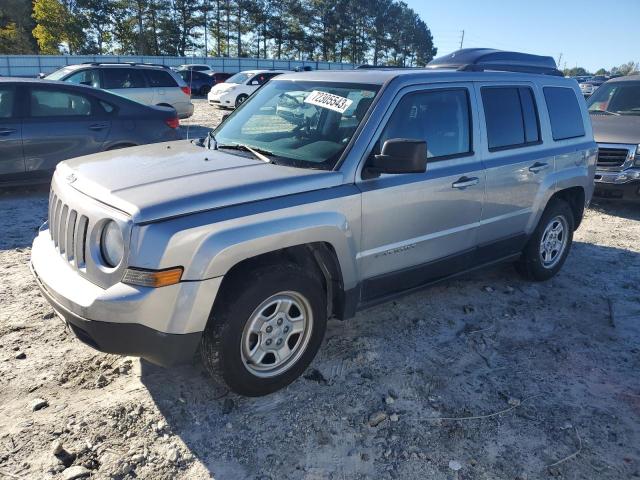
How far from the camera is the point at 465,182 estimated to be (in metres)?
3.98

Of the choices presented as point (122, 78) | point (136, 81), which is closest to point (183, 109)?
point (136, 81)

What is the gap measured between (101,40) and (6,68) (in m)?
19.9

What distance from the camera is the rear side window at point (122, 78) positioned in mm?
12514

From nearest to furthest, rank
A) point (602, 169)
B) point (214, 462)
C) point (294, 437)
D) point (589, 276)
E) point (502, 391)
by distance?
point (214, 462), point (294, 437), point (502, 391), point (589, 276), point (602, 169)

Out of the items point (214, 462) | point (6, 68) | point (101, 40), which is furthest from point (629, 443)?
point (101, 40)

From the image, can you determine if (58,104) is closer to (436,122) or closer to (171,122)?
(171,122)

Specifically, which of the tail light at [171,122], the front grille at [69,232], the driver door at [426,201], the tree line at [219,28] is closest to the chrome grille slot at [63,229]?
the front grille at [69,232]

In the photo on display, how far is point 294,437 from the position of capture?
9.46 ft

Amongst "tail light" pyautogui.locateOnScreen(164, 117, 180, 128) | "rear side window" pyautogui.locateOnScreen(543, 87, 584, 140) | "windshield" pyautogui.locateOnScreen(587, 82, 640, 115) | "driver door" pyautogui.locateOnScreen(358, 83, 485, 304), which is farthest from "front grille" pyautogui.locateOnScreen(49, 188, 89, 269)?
"windshield" pyautogui.locateOnScreen(587, 82, 640, 115)

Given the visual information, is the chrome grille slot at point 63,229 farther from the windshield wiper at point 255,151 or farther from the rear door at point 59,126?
the rear door at point 59,126

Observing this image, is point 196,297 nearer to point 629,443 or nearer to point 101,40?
point 629,443

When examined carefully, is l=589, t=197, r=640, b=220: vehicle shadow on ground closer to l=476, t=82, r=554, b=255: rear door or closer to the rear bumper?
l=476, t=82, r=554, b=255: rear door

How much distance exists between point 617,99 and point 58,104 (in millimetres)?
9232

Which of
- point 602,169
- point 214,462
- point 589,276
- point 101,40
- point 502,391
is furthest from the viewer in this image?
point 101,40
